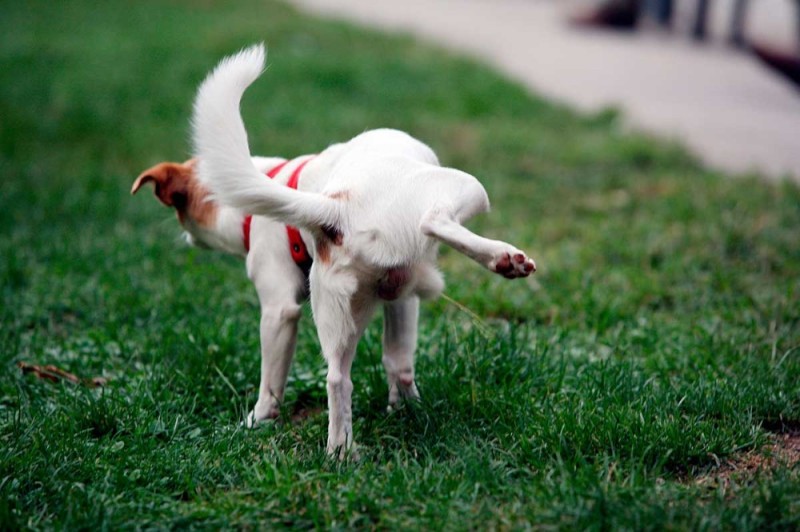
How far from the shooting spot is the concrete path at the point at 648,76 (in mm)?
7641

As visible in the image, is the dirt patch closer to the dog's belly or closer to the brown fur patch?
the dog's belly

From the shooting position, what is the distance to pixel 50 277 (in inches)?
189

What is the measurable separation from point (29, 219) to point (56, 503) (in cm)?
339

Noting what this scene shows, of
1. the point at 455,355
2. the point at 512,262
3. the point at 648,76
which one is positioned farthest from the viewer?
the point at 648,76

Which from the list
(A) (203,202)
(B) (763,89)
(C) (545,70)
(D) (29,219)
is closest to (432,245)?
(A) (203,202)

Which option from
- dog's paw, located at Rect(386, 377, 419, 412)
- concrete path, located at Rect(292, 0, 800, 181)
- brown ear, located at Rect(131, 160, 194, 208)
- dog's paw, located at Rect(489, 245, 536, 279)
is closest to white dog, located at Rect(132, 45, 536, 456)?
dog's paw, located at Rect(489, 245, 536, 279)

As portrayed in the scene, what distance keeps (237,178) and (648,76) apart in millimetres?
8075

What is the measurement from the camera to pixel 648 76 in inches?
396

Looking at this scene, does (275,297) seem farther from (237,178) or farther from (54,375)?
(54,375)

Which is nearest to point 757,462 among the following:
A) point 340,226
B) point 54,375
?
point 340,226

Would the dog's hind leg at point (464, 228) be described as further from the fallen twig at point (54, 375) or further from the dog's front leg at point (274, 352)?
the fallen twig at point (54, 375)

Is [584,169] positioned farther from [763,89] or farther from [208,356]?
[208,356]

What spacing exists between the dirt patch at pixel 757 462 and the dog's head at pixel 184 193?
1870 millimetres

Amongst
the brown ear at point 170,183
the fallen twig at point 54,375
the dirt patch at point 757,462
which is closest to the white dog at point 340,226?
the brown ear at point 170,183
